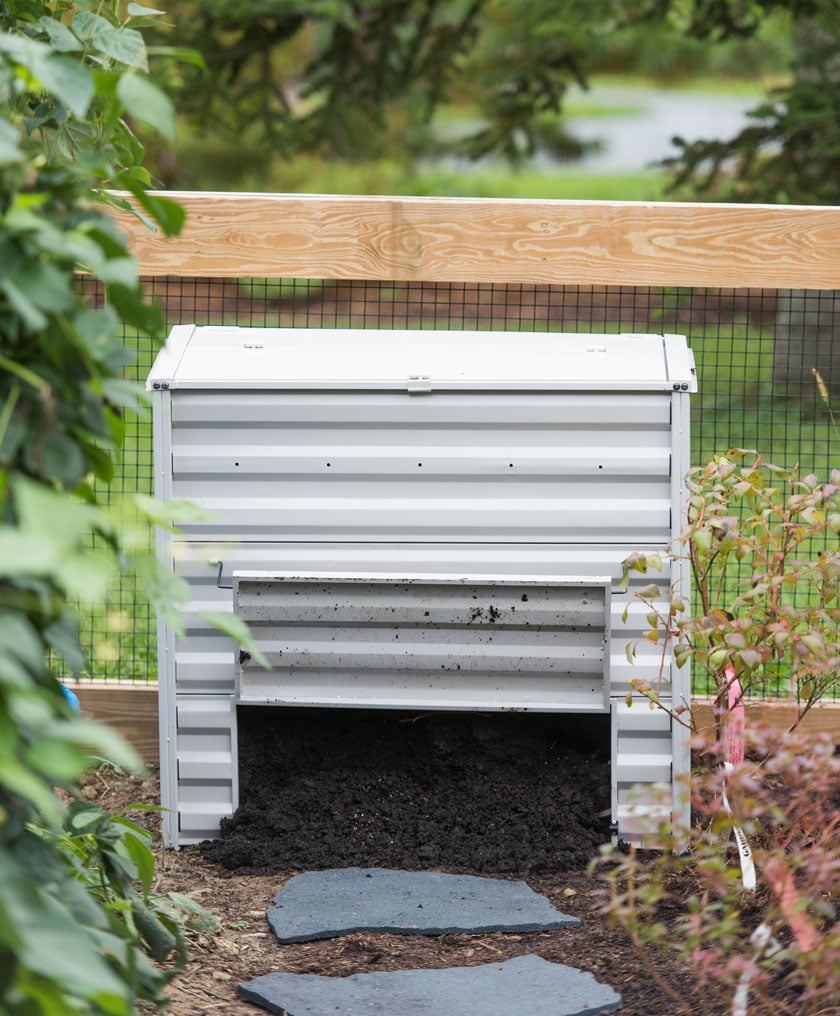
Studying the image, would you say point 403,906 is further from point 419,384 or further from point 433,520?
point 419,384

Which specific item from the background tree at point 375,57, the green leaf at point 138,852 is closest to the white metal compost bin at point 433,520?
the green leaf at point 138,852

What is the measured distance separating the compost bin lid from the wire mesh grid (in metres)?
0.24

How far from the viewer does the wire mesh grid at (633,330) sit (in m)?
4.16

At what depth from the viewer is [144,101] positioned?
153 centimetres

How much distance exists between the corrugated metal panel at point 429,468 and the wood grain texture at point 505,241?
54 centimetres

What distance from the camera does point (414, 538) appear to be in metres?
3.31

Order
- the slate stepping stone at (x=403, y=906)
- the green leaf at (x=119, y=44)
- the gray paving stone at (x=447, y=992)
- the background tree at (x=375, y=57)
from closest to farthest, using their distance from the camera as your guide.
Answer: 1. the green leaf at (x=119, y=44)
2. the gray paving stone at (x=447, y=992)
3. the slate stepping stone at (x=403, y=906)
4. the background tree at (x=375, y=57)

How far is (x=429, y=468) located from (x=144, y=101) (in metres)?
1.87

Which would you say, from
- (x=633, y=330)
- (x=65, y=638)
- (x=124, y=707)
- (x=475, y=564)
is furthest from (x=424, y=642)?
(x=633, y=330)

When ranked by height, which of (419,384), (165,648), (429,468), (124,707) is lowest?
(124,707)

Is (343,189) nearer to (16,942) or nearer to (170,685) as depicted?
(170,685)

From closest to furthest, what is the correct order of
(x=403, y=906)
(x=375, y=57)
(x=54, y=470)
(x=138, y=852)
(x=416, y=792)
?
(x=54, y=470) → (x=138, y=852) → (x=403, y=906) → (x=416, y=792) → (x=375, y=57)

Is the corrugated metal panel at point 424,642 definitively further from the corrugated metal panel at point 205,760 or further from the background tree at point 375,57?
the background tree at point 375,57

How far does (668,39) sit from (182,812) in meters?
12.5
